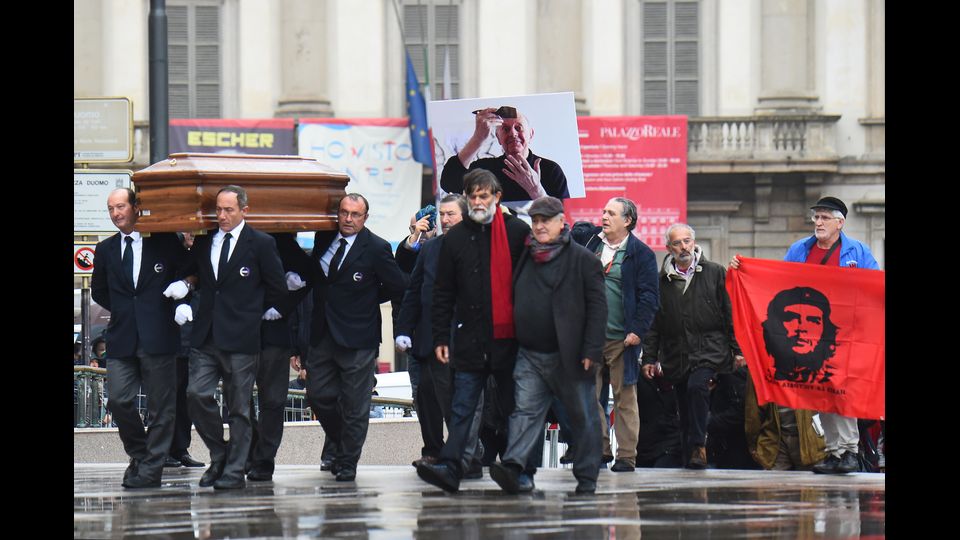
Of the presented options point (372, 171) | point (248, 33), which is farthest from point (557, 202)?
point (248, 33)

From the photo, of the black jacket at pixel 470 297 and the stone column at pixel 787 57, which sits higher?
the stone column at pixel 787 57

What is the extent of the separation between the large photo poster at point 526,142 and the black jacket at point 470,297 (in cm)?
256

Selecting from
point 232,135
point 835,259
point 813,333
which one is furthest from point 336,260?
point 232,135

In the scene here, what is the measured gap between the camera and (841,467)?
42.5ft

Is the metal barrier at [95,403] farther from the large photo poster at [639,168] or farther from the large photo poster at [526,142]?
the large photo poster at [639,168]

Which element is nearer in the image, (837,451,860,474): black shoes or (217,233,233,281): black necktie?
(217,233,233,281): black necktie

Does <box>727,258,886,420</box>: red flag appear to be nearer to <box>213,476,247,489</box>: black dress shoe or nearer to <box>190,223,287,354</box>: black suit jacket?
<box>190,223,287,354</box>: black suit jacket

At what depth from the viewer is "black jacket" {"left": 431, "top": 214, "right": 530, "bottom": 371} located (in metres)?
11.2

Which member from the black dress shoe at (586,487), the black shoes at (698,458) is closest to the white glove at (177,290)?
the black dress shoe at (586,487)

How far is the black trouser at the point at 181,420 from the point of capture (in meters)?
14.1

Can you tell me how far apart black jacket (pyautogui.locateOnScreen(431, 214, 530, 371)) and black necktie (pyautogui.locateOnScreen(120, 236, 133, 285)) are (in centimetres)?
202

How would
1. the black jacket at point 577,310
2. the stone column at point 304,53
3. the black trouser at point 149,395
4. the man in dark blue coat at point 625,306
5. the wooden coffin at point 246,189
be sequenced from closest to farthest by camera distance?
the black jacket at point 577,310, the wooden coffin at point 246,189, the black trouser at point 149,395, the man in dark blue coat at point 625,306, the stone column at point 304,53

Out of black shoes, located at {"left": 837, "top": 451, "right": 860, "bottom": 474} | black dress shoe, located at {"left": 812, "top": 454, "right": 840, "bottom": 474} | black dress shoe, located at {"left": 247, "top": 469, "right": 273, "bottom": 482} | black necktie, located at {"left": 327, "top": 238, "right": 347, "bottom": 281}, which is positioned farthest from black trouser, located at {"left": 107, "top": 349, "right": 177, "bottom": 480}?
black shoes, located at {"left": 837, "top": 451, "right": 860, "bottom": 474}
